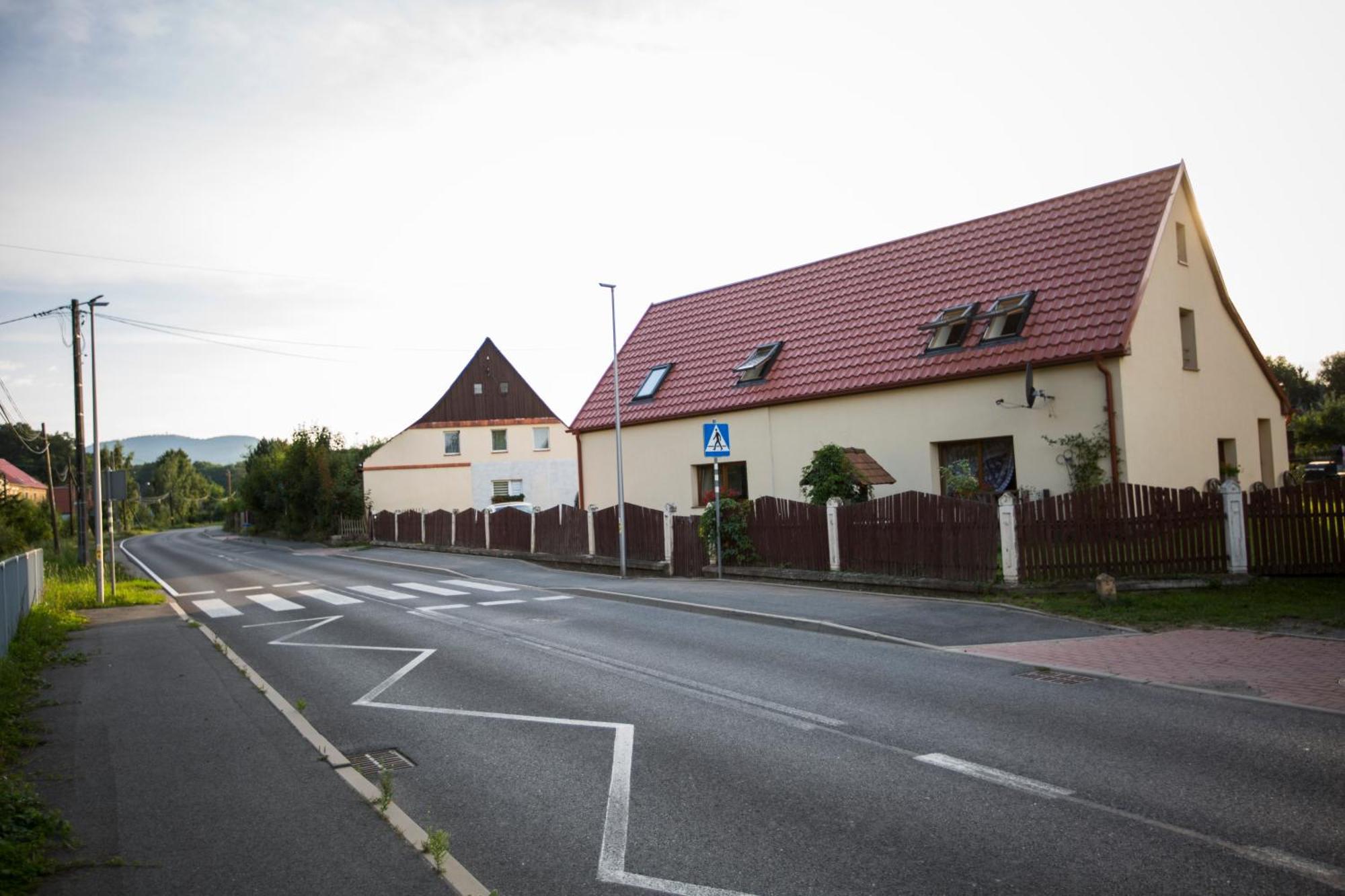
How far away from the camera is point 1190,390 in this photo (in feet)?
63.4

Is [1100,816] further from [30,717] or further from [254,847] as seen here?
[30,717]

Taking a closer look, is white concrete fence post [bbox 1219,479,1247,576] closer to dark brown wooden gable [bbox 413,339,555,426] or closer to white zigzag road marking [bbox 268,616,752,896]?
white zigzag road marking [bbox 268,616,752,896]

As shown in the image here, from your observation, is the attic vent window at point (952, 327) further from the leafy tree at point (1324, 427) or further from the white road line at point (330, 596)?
the leafy tree at point (1324, 427)

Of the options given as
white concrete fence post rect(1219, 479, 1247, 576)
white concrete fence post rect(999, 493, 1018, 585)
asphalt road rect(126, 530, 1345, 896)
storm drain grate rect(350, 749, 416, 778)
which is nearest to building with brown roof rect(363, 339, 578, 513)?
white concrete fence post rect(999, 493, 1018, 585)

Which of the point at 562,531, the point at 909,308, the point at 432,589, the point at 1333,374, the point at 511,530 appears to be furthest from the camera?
the point at 1333,374

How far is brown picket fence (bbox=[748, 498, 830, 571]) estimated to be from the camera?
58.8 ft

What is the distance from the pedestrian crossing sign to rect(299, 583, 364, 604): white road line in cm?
731

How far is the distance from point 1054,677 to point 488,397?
47612 millimetres

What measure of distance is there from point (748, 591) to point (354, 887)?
41.5ft

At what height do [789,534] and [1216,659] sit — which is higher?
[789,534]

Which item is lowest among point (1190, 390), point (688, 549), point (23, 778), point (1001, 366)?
point (23, 778)

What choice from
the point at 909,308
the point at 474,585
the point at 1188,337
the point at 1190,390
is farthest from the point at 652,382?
the point at 1190,390

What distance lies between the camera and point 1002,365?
18.4 meters

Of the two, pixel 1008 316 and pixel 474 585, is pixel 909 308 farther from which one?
pixel 474 585
